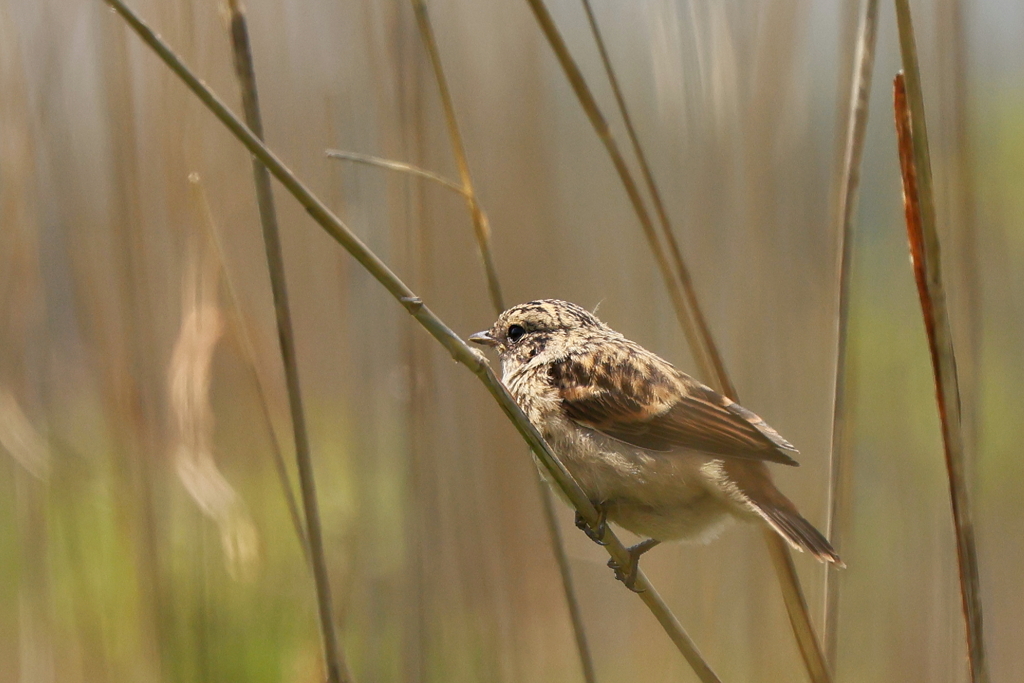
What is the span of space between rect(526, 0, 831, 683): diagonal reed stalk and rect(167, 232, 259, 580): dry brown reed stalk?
999mm

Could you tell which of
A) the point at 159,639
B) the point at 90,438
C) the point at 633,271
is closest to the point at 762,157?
the point at 633,271

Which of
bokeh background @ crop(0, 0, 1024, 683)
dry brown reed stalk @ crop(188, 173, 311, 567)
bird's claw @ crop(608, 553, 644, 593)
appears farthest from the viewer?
bokeh background @ crop(0, 0, 1024, 683)

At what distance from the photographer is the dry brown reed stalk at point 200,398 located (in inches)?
79.3

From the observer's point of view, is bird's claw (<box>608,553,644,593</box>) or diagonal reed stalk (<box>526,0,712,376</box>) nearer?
diagonal reed stalk (<box>526,0,712,376</box>)

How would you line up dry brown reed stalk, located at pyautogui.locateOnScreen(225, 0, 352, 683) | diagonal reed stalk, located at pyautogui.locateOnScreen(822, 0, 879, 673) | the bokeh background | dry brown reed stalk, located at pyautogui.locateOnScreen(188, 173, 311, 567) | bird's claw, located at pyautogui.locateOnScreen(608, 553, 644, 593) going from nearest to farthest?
dry brown reed stalk, located at pyautogui.locateOnScreen(225, 0, 352, 683)
diagonal reed stalk, located at pyautogui.locateOnScreen(822, 0, 879, 673)
bird's claw, located at pyautogui.locateOnScreen(608, 553, 644, 593)
dry brown reed stalk, located at pyautogui.locateOnScreen(188, 173, 311, 567)
the bokeh background

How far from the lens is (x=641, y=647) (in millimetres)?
3166

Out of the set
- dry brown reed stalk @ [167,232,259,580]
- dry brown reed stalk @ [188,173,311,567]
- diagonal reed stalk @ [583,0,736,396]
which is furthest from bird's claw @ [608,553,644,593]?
dry brown reed stalk @ [167,232,259,580]

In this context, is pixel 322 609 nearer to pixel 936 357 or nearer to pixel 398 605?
pixel 398 605

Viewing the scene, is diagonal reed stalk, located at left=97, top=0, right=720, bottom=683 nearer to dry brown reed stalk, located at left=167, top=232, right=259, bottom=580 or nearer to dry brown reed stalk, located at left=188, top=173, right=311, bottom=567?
dry brown reed stalk, located at left=188, top=173, right=311, bottom=567

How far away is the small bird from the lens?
178 cm

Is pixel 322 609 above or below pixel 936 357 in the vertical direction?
below

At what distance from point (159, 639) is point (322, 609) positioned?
892 millimetres

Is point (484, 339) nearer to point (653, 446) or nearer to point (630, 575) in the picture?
point (653, 446)

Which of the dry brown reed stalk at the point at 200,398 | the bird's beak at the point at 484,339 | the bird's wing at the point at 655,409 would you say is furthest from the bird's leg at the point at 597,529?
the dry brown reed stalk at the point at 200,398
